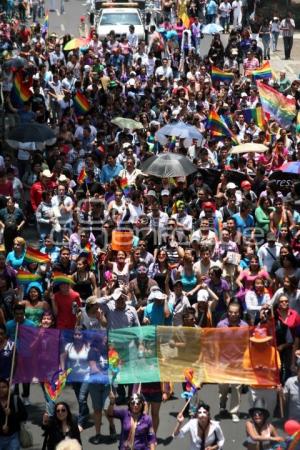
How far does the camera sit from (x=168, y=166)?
20.9 meters

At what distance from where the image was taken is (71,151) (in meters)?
23.2

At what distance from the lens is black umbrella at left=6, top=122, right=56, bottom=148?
73.5 ft

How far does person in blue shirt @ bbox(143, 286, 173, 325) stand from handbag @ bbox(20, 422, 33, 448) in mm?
2315

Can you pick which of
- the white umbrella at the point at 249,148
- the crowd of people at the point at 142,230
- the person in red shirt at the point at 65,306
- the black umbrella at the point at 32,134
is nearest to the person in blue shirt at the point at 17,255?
the crowd of people at the point at 142,230

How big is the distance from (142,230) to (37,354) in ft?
14.0

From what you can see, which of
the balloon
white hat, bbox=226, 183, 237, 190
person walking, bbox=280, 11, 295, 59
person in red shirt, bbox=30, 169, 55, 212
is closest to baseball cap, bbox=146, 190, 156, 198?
white hat, bbox=226, 183, 237, 190

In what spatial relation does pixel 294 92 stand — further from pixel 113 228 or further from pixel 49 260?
pixel 49 260

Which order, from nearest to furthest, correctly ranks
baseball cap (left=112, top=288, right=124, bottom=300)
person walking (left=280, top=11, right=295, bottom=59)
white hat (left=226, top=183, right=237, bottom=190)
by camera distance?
baseball cap (left=112, top=288, right=124, bottom=300), white hat (left=226, top=183, right=237, bottom=190), person walking (left=280, top=11, right=295, bottom=59)

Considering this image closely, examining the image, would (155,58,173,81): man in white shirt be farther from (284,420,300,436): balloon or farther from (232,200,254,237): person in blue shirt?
(284,420,300,436): balloon

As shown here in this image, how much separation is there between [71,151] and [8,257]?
18.6 ft

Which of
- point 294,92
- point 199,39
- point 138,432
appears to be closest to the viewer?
point 138,432

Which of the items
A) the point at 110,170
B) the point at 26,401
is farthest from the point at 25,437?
the point at 110,170

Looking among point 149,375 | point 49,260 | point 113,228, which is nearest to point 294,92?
point 113,228

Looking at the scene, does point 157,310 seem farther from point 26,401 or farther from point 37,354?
point 26,401
